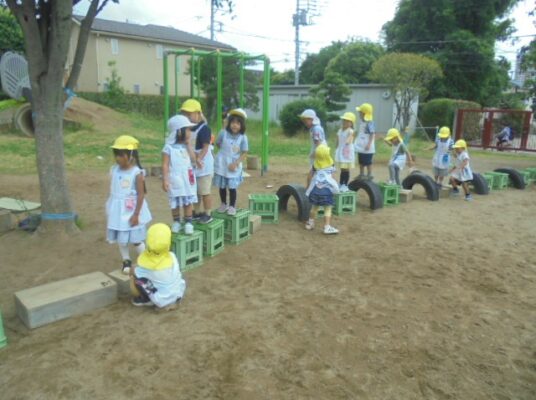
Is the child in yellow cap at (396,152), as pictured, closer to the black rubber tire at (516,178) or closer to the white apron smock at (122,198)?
the black rubber tire at (516,178)

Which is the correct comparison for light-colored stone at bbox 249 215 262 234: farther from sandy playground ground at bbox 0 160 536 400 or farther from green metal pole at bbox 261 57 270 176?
green metal pole at bbox 261 57 270 176

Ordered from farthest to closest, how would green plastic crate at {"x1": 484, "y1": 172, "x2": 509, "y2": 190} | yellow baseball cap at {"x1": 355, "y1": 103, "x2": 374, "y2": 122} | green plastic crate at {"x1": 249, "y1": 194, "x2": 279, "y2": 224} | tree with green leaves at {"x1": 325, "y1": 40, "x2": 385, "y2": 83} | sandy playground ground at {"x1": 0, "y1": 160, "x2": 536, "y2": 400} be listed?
tree with green leaves at {"x1": 325, "y1": 40, "x2": 385, "y2": 83} → green plastic crate at {"x1": 484, "y1": 172, "x2": 509, "y2": 190} → yellow baseball cap at {"x1": 355, "y1": 103, "x2": 374, "y2": 122} → green plastic crate at {"x1": 249, "y1": 194, "x2": 279, "y2": 224} → sandy playground ground at {"x1": 0, "y1": 160, "x2": 536, "y2": 400}

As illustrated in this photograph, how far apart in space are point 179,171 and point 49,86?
1.94m

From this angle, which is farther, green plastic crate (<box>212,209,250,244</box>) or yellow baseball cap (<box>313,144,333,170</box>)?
yellow baseball cap (<box>313,144,333,170</box>)

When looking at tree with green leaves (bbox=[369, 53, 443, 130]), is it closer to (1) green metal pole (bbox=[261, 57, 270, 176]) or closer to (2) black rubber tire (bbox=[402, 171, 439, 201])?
(1) green metal pole (bbox=[261, 57, 270, 176])

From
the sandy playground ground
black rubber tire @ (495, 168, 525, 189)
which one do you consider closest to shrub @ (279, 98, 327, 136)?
black rubber tire @ (495, 168, 525, 189)

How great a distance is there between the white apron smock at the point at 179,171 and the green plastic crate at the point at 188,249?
446 mm

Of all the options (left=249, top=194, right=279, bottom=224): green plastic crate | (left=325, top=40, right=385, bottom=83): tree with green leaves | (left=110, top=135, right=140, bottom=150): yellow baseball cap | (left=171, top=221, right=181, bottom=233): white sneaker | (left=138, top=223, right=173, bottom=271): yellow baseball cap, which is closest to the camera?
(left=138, top=223, right=173, bottom=271): yellow baseball cap

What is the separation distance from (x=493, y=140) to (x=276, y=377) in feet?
61.6

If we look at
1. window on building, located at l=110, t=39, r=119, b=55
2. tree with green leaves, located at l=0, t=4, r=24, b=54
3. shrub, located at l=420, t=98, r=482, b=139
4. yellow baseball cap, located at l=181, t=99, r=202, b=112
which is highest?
window on building, located at l=110, t=39, r=119, b=55

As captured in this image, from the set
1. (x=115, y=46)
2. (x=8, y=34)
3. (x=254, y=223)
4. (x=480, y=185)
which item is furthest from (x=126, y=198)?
(x=115, y=46)

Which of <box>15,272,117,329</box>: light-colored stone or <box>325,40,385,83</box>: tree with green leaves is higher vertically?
<box>325,40,385,83</box>: tree with green leaves

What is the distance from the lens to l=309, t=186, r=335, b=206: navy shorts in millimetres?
6027

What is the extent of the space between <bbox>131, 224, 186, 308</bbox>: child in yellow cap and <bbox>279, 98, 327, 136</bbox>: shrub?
1659 cm
